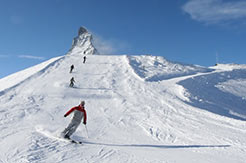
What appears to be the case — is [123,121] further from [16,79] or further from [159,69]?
[159,69]

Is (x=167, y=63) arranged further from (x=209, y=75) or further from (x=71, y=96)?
(x=71, y=96)

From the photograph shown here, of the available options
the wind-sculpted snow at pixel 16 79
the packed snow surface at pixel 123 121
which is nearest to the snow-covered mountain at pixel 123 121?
the packed snow surface at pixel 123 121

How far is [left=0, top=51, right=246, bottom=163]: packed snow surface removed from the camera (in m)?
7.36

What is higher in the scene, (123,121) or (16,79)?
(16,79)

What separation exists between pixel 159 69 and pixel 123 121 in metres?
20.4

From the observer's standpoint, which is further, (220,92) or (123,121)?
(220,92)

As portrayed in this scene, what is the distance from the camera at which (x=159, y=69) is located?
103ft

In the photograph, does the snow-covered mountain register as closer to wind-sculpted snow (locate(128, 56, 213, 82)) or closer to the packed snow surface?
the packed snow surface

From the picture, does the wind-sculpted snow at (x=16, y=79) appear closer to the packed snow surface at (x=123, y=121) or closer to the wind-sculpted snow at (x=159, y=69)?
the packed snow surface at (x=123, y=121)

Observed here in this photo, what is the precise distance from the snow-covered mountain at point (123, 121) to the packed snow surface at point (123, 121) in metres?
0.03

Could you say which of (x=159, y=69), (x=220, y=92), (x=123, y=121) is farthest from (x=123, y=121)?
(x=159, y=69)

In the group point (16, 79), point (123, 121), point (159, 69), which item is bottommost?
point (123, 121)

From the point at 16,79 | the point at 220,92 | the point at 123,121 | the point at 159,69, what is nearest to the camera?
the point at 123,121

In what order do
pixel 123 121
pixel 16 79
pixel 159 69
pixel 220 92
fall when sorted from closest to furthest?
pixel 123 121, pixel 220 92, pixel 16 79, pixel 159 69
